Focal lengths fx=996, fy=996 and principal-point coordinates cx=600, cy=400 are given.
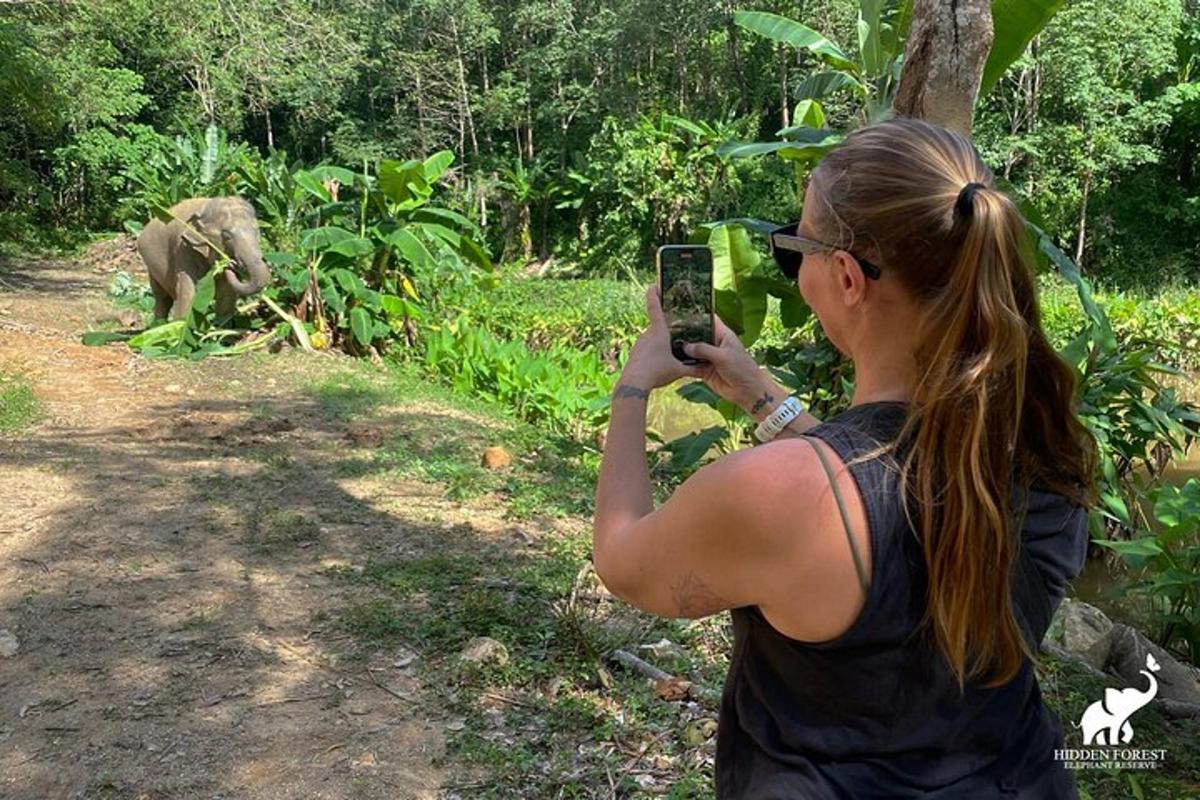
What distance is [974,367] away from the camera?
1.07 m

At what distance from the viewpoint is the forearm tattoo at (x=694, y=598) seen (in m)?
1.12

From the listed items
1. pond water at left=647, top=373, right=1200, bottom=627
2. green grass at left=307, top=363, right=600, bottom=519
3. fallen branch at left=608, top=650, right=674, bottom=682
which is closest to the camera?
fallen branch at left=608, top=650, right=674, bottom=682

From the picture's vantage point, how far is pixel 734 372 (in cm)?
155

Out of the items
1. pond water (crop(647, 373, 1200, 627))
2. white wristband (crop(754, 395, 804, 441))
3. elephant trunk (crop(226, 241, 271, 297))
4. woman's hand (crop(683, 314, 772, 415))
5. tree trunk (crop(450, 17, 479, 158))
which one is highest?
tree trunk (crop(450, 17, 479, 158))

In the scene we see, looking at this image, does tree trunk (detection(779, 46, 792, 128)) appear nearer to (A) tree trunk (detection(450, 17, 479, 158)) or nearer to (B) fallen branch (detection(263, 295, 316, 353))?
(A) tree trunk (detection(450, 17, 479, 158))

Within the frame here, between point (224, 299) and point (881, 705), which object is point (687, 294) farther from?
point (224, 299)

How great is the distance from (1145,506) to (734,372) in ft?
18.8

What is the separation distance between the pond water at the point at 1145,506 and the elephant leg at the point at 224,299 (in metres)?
3.89

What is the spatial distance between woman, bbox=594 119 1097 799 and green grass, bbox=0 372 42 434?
6.14 meters

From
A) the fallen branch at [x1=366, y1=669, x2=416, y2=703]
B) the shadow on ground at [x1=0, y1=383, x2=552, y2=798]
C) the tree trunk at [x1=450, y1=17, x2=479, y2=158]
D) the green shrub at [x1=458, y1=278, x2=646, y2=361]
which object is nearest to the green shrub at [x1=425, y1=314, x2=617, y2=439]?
the green shrub at [x1=458, y1=278, x2=646, y2=361]

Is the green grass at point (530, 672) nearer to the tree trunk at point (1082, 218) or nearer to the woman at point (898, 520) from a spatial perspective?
the woman at point (898, 520)

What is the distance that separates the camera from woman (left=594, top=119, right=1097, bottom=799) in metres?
1.05

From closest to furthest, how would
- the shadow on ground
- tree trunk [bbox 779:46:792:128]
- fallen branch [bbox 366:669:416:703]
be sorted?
the shadow on ground, fallen branch [bbox 366:669:416:703], tree trunk [bbox 779:46:792:128]

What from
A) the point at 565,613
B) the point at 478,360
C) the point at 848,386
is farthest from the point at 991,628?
the point at 478,360
